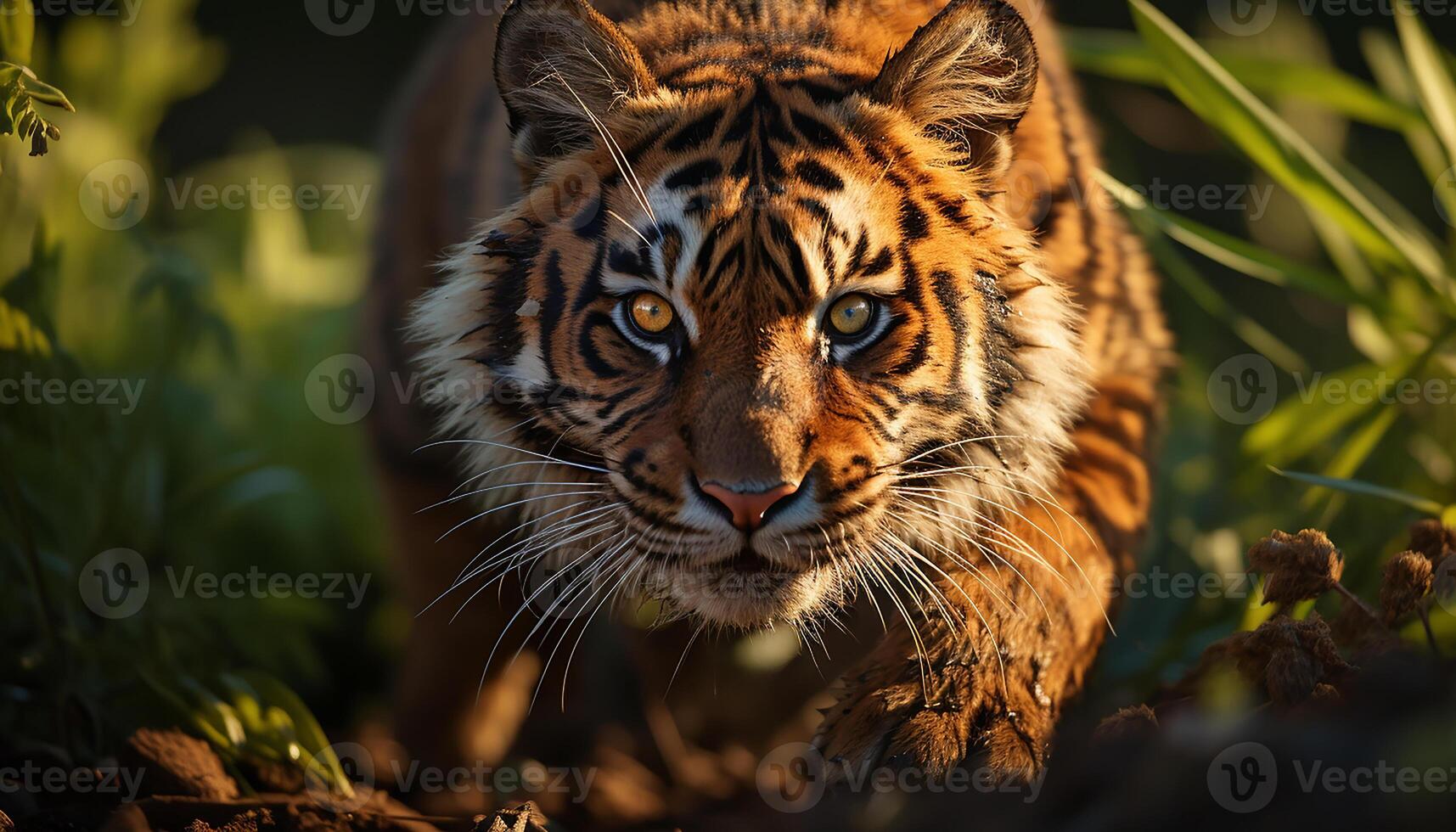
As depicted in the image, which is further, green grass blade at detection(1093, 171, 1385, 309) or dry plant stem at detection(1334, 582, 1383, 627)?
green grass blade at detection(1093, 171, 1385, 309)

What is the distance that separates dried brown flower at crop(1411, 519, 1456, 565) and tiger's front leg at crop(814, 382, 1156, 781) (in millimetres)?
477

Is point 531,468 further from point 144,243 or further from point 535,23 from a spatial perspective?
point 144,243

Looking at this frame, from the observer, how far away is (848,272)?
1.97m

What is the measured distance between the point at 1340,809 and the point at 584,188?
5.19 feet

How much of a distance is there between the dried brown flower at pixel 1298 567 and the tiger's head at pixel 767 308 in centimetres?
44

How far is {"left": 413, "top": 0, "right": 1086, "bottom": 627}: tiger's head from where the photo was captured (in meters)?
1.91

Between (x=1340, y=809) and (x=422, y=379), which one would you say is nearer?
(x=1340, y=809)

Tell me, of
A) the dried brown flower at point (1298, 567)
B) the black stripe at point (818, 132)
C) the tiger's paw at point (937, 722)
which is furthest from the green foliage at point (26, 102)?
the dried brown flower at point (1298, 567)

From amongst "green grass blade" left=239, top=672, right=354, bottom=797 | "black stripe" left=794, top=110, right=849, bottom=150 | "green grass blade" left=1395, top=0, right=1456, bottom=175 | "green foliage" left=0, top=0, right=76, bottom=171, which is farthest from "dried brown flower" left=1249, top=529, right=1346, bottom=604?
"green foliage" left=0, top=0, right=76, bottom=171

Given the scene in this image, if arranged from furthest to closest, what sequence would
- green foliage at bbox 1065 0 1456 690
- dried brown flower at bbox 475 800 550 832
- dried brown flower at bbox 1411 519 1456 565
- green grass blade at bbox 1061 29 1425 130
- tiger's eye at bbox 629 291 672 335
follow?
green grass blade at bbox 1061 29 1425 130 < green foliage at bbox 1065 0 1456 690 < tiger's eye at bbox 629 291 672 335 < dried brown flower at bbox 1411 519 1456 565 < dried brown flower at bbox 475 800 550 832

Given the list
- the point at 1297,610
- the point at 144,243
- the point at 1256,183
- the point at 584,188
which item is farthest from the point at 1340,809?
the point at 1256,183

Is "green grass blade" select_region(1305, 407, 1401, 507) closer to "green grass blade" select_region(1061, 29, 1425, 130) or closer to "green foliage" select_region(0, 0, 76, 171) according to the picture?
"green grass blade" select_region(1061, 29, 1425, 130)

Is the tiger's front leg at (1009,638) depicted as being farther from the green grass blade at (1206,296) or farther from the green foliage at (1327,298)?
the green grass blade at (1206,296)

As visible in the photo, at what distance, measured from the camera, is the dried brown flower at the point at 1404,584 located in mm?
1775
